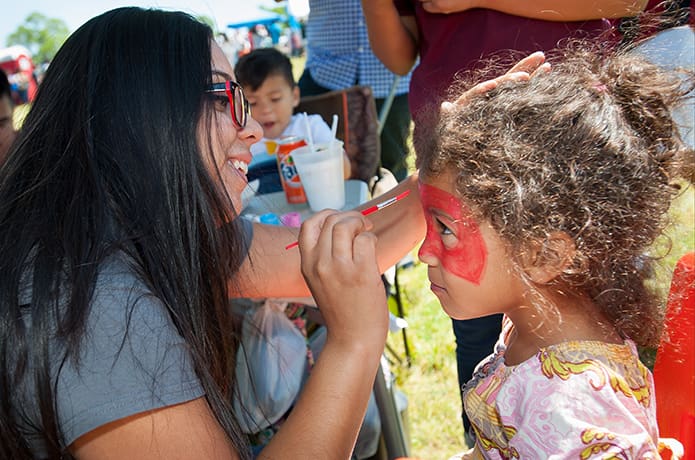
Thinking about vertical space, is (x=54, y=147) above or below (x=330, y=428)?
above

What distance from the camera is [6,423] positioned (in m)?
0.88

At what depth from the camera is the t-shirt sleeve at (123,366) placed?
84 cm

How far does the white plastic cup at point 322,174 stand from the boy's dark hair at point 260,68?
3.57 ft

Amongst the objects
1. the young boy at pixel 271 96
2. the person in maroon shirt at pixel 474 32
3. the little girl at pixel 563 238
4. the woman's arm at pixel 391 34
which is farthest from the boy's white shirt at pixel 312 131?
the little girl at pixel 563 238

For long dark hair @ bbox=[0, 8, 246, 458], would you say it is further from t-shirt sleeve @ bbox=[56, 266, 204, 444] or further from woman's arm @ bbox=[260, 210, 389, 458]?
woman's arm @ bbox=[260, 210, 389, 458]

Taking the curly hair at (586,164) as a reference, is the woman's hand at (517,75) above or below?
above

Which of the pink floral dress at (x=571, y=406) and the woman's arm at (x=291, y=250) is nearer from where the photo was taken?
the pink floral dress at (x=571, y=406)

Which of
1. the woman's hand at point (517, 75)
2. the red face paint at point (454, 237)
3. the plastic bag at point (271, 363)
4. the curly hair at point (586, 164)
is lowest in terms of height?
the plastic bag at point (271, 363)

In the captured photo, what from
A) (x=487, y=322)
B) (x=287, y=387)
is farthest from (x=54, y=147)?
(x=487, y=322)

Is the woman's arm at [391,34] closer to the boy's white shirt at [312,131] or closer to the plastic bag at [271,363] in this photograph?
the boy's white shirt at [312,131]

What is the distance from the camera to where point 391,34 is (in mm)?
1761

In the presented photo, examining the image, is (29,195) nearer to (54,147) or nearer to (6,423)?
(54,147)

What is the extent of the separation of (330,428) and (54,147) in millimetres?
612

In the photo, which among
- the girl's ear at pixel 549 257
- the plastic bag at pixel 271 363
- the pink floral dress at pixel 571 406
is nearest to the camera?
the pink floral dress at pixel 571 406
